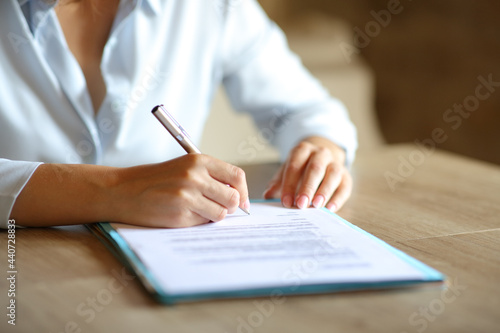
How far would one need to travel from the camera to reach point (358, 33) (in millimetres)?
2432

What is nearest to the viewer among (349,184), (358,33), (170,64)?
(349,184)

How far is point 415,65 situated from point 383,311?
206cm

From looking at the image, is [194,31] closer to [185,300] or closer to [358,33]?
[185,300]

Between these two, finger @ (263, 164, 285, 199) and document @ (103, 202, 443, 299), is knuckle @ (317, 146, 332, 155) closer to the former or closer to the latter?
finger @ (263, 164, 285, 199)

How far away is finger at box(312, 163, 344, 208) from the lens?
86cm

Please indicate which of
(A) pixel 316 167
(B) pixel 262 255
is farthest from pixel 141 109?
(B) pixel 262 255

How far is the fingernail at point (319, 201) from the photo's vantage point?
0.85 metres

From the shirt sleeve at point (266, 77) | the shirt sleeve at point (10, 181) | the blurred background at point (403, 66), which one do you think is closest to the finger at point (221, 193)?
the shirt sleeve at point (10, 181)

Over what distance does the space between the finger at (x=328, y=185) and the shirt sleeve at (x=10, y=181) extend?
388mm

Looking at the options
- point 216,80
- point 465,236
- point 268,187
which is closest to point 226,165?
point 268,187

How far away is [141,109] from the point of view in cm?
115

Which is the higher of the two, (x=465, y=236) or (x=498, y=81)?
(x=465, y=236)

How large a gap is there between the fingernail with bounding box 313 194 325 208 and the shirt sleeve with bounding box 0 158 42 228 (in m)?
0.38

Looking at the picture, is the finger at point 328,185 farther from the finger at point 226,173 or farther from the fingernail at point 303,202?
the finger at point 226,173
